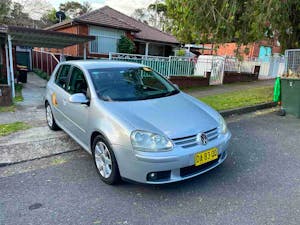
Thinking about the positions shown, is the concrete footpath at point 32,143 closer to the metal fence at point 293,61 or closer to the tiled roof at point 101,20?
the metal fence at point 293,61

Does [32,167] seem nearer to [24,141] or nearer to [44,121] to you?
[24,141]

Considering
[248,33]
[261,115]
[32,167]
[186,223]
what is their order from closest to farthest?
[186,223] < [32,167] < [261,115] < [248,33]

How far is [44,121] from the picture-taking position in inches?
245

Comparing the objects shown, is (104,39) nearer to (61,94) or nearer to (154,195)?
(61,94)

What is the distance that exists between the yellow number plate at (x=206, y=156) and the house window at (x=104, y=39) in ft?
46.6

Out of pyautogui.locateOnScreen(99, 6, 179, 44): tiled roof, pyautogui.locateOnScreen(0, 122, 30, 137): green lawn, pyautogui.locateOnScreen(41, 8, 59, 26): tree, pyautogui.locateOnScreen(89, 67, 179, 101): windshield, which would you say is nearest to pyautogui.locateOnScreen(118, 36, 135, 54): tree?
pyautogui.locateOnScreen(99, 6, 179, 44): tiled roof

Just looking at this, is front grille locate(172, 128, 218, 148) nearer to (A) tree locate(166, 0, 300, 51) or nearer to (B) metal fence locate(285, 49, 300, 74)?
(A) tree locate(166, 0, 300, 51)

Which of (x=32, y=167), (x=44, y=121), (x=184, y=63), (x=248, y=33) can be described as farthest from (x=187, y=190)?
(x=184, y=63)

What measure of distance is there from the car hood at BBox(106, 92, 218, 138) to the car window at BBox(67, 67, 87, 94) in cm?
80

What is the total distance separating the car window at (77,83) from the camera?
407cm

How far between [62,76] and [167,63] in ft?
23.7

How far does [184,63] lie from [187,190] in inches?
379

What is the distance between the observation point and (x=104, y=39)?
16188 millimetres

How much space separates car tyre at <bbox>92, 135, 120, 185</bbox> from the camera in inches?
124
